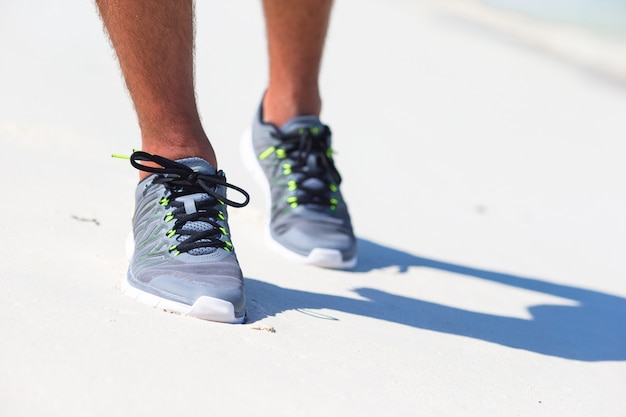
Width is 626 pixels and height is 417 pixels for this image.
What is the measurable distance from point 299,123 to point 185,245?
79cm

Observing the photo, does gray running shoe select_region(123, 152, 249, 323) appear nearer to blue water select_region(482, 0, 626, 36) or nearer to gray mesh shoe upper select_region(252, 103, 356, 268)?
gray mesh shoe upper select_region(252, 103, 356, 268)

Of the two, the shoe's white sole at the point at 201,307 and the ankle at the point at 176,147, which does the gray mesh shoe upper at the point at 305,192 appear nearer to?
the ankle at the point at 176,147

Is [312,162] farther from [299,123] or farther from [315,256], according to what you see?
[315,256]

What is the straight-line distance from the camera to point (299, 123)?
250cm

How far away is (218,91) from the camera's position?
4.00m

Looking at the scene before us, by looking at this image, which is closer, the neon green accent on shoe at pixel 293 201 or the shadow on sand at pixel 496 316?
the shadow on sand at pixel 496 316

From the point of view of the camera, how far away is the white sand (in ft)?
4.79

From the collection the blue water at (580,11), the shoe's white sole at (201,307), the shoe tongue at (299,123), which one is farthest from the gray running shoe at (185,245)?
the blue water at (580,11)

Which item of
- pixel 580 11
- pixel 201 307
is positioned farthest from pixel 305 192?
pixel 580 11

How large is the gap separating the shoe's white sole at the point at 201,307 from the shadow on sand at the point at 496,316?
0.07 m

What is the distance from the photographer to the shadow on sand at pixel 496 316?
198cm

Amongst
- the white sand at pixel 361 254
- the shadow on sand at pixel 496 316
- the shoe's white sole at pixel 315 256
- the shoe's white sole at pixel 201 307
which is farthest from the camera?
the shoe's white sole at pixel 315 256

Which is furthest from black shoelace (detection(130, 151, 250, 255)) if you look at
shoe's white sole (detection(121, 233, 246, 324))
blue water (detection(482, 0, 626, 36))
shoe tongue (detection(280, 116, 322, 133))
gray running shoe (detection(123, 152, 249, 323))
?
blue water (detection(482, 0, 626, 36))

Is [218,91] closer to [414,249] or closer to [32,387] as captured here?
[414,249]
